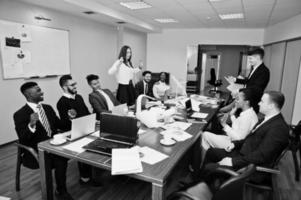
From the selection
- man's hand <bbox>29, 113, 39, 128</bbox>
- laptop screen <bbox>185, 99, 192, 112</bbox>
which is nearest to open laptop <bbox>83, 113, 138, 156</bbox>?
man's hand <bbox>29, 113, 39, 128</bbox>

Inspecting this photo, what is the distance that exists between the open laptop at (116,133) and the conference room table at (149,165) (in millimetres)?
101

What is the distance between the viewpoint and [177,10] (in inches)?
179

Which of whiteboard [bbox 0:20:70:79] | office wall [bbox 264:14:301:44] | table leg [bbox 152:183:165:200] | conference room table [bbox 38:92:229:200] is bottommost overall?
table leg [bbox 152:183:165:200]

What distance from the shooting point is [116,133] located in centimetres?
175

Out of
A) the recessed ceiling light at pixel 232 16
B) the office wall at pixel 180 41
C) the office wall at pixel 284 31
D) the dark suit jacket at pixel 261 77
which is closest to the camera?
the dark suit jacket at pixel 261 77

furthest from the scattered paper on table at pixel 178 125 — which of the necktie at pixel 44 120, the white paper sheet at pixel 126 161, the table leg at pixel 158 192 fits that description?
the necktie at pixel 44 120

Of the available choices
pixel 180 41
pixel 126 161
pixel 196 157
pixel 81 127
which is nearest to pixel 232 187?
pixel 126 161

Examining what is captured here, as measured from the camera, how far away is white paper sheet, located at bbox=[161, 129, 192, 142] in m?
1.91

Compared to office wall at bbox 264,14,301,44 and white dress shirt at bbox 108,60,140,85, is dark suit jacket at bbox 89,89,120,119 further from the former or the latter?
office wall at bbox 264,14,301,44

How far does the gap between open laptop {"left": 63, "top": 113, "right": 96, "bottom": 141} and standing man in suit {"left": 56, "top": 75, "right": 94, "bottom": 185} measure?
Answer: 48 centimetres

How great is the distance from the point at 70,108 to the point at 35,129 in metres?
0.48

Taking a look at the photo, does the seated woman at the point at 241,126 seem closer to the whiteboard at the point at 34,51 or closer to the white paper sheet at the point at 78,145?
the white paper sheet at the point at 78,145

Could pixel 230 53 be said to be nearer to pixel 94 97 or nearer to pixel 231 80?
pixel 231 80

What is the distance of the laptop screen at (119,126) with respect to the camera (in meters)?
1.69
